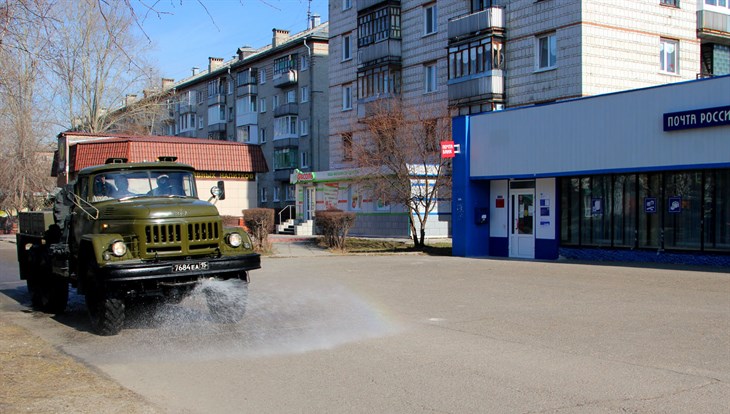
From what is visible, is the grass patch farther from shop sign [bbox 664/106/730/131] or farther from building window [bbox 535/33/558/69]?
building window [bbox 535/33/558/69]

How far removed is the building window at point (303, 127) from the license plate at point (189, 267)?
157 feet

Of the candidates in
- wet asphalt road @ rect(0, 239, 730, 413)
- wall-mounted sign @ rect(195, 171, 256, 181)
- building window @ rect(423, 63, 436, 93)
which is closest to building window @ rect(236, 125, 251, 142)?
wall-mounted sign @ rect(195, 171, 256, 181)

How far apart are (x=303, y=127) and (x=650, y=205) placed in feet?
131

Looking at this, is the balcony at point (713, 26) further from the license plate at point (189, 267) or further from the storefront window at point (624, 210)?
the license plate at point (189, 267)

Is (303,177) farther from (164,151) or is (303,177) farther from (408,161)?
(408,161)

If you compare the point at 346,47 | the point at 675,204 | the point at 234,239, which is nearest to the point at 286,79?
the point at 346,47

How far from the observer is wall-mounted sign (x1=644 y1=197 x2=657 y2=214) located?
20703mm

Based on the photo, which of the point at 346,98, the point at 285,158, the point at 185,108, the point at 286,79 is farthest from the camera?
the point at 185,108

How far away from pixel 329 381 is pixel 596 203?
56.0 feet

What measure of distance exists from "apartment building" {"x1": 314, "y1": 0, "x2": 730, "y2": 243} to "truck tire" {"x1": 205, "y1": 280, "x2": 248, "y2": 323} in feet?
69.6

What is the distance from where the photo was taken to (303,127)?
57812 millimetres

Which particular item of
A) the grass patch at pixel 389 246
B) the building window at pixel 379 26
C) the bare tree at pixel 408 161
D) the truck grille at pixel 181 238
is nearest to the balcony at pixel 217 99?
the building window at pixel 379 26

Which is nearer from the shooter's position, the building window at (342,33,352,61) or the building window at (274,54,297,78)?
the building window at (342,33,352,61)

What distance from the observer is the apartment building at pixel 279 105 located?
186 feet
